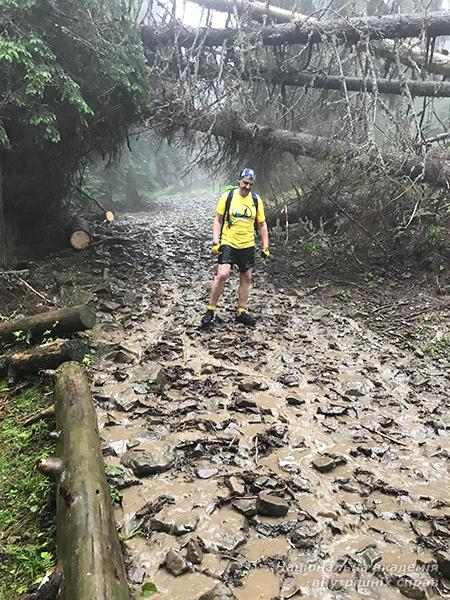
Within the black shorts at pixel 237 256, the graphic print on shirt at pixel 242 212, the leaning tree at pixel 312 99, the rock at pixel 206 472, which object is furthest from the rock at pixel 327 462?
the leaning tree at pixel 312 99

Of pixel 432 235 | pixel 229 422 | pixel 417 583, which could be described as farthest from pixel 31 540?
pixel 432 235

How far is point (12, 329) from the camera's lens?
6.60 metres

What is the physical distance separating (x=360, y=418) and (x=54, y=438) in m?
3.33

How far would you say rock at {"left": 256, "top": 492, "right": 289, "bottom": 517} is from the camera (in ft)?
11.8

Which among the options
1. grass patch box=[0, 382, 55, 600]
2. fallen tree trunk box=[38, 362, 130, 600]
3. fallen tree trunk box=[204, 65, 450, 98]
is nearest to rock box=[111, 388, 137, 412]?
grass patch box=[0, 382, 55, 600]

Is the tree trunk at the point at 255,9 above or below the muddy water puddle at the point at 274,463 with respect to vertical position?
above

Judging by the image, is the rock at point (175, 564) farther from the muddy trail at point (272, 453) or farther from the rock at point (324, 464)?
the rock at point (324, 464)

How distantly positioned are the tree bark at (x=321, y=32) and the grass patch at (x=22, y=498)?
33.5ft

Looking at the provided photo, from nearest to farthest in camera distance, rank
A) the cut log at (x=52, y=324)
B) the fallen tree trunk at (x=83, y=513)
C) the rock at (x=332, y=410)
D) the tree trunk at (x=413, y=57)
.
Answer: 1. the fallen tree trunk at (x=83, y=513)
2. the rock at (x=332, y=410)
3. the cut log at (x=52, y=324)
4. the tree trunk at (x=413, y=57)

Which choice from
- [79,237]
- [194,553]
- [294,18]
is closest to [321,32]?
[294,18]

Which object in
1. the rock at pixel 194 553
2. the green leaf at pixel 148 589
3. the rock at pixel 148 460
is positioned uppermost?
the green leaf at pixel 148 589

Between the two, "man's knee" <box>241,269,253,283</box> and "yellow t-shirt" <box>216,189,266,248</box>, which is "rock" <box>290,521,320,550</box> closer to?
"man's knee" <box>241,269,253,283</box>

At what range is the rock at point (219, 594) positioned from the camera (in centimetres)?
281

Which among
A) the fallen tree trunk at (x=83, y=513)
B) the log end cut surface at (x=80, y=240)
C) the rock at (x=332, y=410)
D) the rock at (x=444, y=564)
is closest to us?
the fallen tree trunk at (x=83, y=513)
